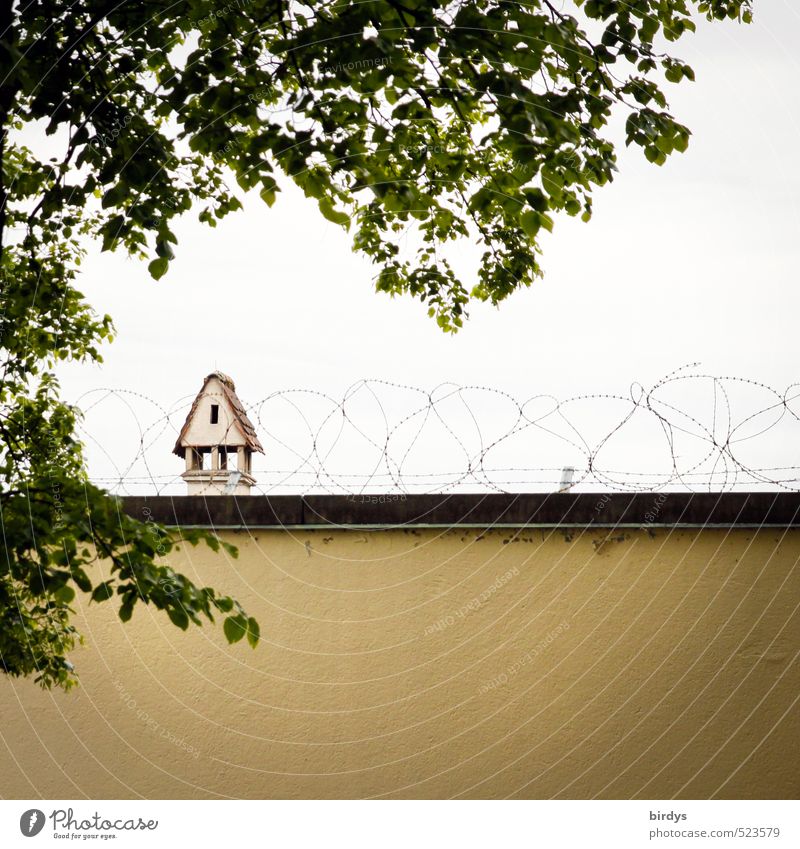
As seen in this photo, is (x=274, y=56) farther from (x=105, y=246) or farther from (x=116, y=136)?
(x=105, y=246)

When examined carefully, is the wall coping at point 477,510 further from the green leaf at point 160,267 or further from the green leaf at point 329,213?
the green leaf at point 329,213

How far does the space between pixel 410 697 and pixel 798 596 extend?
1.76 metres

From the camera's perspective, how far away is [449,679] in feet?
14.6

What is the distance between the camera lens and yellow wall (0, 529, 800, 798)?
4.31 metres

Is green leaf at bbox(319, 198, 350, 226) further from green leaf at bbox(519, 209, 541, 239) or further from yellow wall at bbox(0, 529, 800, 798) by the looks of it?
yellow wall at bbox(0, 529, 800, 798)

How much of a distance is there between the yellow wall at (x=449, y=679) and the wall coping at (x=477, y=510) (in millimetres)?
73

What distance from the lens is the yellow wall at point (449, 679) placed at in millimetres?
4312

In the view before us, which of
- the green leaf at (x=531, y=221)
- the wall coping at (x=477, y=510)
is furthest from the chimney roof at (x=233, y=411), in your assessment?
the green leaf at (x=531, y=221)

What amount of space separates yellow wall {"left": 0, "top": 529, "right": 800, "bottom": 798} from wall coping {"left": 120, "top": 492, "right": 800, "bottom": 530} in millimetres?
73

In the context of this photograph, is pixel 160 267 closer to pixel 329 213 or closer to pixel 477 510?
pixel 329 213

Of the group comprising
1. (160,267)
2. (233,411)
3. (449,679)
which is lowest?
(449,679)

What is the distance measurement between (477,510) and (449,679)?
0.77 m

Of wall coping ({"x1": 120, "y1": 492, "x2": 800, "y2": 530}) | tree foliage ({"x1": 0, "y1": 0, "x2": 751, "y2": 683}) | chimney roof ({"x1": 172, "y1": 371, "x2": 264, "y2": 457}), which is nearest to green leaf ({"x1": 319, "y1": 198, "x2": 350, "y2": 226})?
tree foliage ({"x1": 0, "y1": 0, "x2": 751, "y2": 683})

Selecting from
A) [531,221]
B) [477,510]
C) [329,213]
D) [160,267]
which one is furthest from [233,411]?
[531,221]
